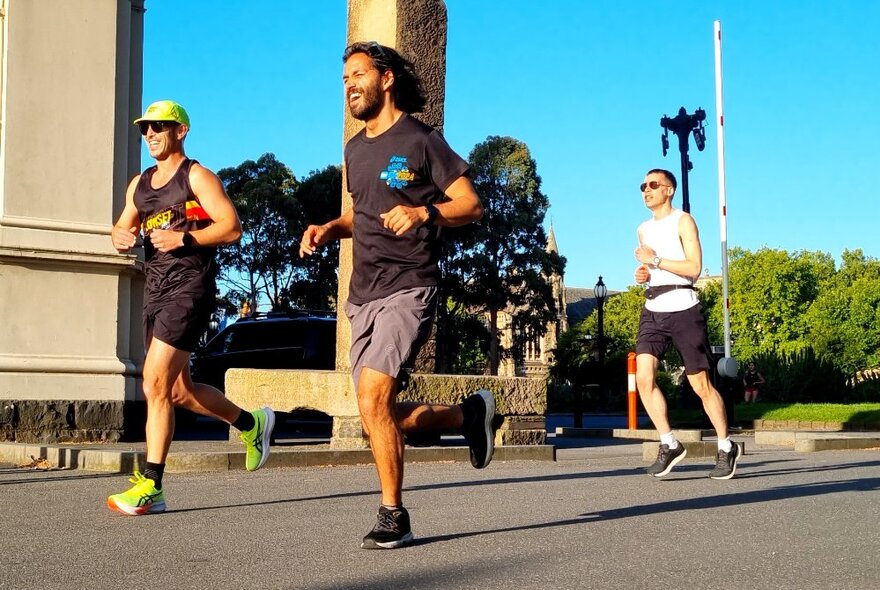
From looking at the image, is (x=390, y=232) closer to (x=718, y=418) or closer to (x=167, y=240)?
(x=167, y=240)

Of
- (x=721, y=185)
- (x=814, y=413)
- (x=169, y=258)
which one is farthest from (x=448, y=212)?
(x=814, y=413)

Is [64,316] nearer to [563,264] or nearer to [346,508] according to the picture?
[346,508]

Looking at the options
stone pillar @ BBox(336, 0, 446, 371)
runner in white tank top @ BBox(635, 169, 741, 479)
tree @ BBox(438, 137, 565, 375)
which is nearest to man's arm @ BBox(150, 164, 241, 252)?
runner in white tank top @ BBox(635, 169, 741, 479)

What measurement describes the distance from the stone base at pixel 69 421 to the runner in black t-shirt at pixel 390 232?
6.68 metres

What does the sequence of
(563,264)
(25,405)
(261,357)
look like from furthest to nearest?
(563,264), (261,357), (25,405)

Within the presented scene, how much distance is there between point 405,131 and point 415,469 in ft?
15.7

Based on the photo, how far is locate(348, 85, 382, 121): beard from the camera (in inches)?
205

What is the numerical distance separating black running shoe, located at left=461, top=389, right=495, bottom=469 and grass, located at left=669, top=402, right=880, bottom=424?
17.4m

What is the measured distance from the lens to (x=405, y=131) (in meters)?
5.18

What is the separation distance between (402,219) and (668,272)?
13.9 feet

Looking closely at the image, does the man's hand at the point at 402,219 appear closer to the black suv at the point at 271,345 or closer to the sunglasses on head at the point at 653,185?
the sunglasses on head at the point at 653,185

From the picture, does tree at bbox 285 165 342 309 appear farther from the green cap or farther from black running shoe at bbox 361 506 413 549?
black running shoe at bbox 361 506 413 549

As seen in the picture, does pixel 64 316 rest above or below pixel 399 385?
above

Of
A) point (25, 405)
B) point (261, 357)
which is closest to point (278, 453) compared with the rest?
point (25, 405)
